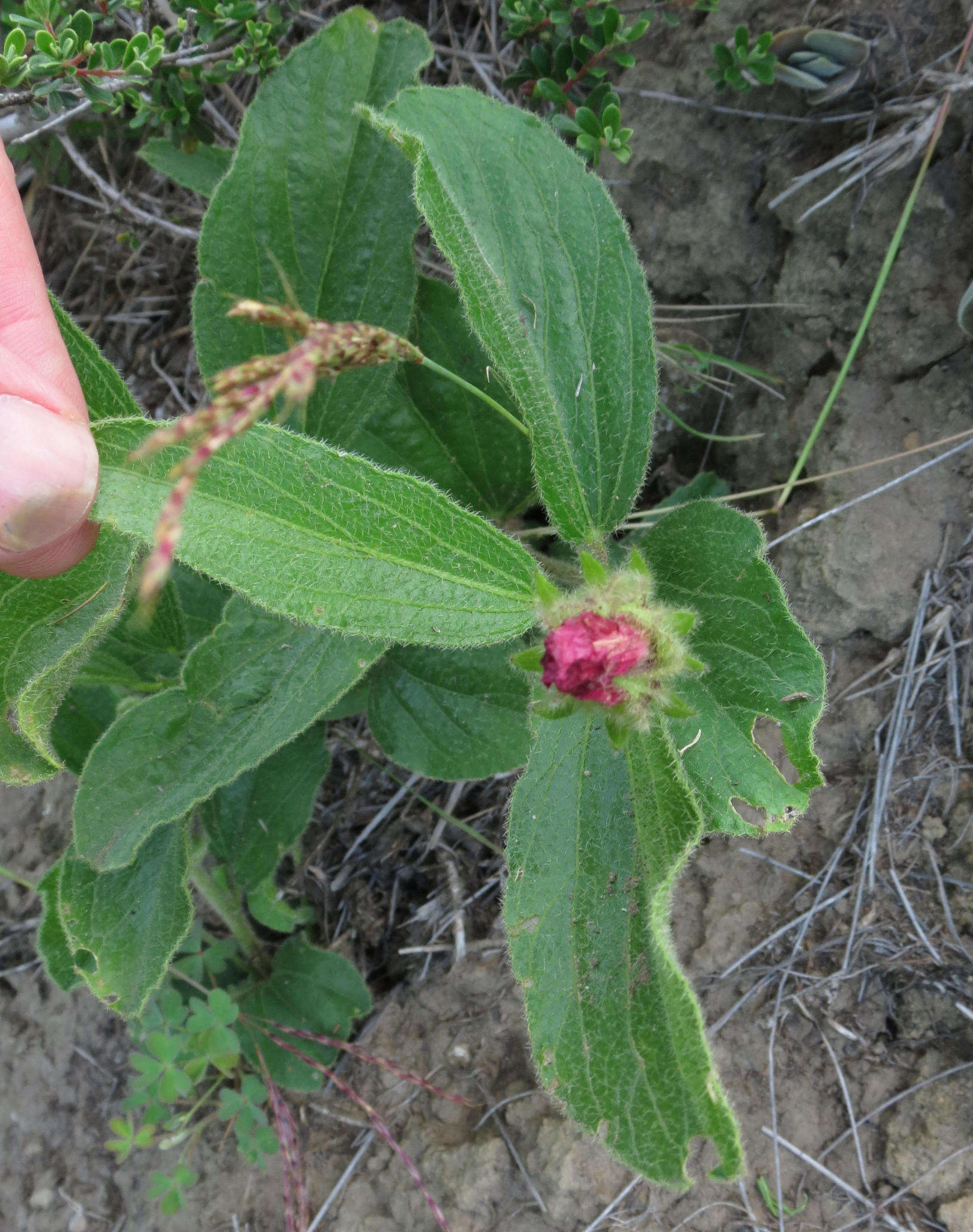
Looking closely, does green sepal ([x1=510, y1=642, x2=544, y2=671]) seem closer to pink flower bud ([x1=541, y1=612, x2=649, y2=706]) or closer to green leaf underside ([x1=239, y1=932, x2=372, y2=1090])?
pink flower bud ([x1=541, y1=612, x2=649, y2=706])

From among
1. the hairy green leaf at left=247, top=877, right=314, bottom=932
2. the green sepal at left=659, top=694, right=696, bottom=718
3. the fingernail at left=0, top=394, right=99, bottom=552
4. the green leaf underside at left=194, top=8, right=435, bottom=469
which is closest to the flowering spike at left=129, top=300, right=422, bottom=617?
the fingernail at left=0, top=394, right=99, bottom=552

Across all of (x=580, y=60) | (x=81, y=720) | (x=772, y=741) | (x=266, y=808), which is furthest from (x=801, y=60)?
(x=81, y=720)

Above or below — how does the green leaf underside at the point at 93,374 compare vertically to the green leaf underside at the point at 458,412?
above

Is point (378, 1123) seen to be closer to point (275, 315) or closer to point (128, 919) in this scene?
point (128, 919)

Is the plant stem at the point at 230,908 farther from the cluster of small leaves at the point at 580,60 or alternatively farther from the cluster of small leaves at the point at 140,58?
the cluster of small leaves at the point at 580,60

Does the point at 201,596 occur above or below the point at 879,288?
below

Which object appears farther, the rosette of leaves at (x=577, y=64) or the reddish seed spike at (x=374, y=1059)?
the reddish seed spike at (x=374, y=1059)

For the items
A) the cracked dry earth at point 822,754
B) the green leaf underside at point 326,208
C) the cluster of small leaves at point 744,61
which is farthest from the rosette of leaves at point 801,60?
the green leaf underside at point 326,208

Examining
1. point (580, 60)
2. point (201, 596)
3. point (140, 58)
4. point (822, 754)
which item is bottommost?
point (822, 754)
